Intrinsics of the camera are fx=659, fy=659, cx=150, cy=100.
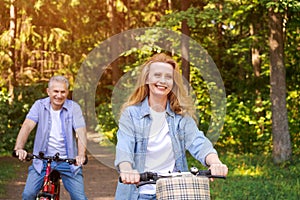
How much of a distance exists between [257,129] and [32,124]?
14.3 metres

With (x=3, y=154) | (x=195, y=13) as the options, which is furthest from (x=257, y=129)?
(x=3, y=154)

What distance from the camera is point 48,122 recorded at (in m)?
6.62

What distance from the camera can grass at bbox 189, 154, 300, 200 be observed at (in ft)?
36.5

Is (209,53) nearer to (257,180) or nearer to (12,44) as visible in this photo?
(12,44)

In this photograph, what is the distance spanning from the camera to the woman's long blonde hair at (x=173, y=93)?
457 centimetres

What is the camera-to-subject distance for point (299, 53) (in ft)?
63.6

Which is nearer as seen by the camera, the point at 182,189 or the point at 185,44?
the point at 182,189

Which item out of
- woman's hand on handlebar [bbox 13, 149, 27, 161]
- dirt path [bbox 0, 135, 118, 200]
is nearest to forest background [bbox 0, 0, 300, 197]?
dirt path [bbox 0, 135, 118, 200]

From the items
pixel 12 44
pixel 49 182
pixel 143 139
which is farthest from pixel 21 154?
pixel 12 44

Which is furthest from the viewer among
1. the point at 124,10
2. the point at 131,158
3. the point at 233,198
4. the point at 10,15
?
the point at 124,10

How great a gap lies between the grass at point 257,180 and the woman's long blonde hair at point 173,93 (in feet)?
20.9

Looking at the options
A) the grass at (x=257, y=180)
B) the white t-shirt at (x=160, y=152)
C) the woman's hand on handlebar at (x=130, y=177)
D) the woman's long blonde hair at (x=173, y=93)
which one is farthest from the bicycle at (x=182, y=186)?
the grass at (x=257, y=180)

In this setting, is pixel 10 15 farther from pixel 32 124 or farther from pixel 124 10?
pixel 32 124

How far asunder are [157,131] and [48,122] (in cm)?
234
